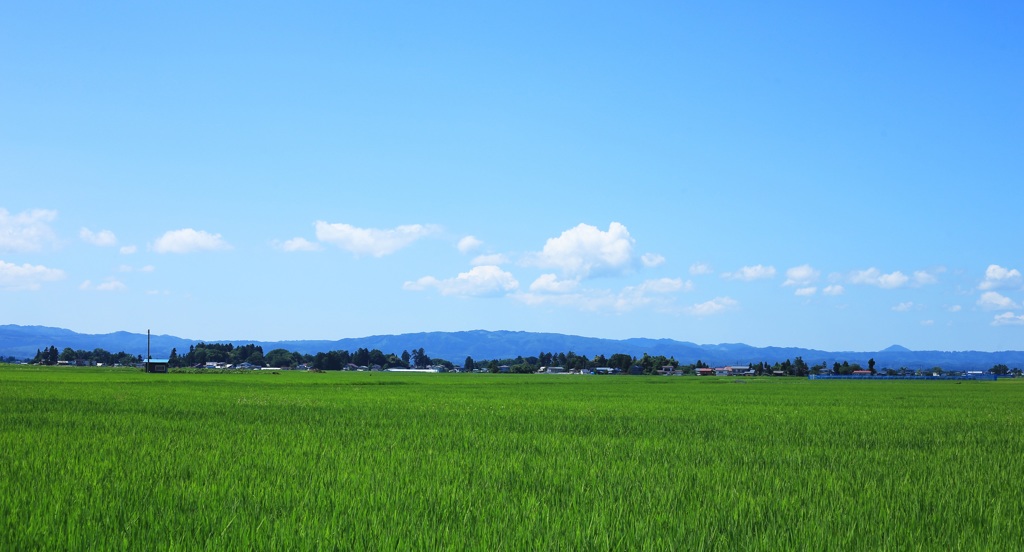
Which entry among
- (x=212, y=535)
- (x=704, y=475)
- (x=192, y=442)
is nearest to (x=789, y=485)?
(x=704, y=475)

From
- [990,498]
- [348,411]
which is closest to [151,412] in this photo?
[348,411]

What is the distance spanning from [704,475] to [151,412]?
16.9m

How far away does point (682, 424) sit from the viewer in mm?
18062

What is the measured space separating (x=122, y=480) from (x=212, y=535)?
122 inches

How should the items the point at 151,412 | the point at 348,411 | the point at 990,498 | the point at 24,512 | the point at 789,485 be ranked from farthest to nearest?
1. the point at 348,411
2. the point at 151,412
3. the point at 789,485
4. the point at 990,498
5. the point at 24,512

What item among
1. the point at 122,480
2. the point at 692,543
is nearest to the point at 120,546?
the point at 122,480

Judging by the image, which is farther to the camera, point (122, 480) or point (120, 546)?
point (122, 480)

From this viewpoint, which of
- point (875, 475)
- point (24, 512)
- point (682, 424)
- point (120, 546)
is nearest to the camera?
point (120, 546)

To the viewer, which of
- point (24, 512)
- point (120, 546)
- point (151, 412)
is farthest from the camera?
point (151, 412)

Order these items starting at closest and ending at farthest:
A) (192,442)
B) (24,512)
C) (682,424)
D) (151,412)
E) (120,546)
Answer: (120,546) → (24,512) → (192,442) → (682,424) → (151,412)

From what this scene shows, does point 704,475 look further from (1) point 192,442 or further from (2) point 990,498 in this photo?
(1) point 192,442

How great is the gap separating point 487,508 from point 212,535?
8.06 ft

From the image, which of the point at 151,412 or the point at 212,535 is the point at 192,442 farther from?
the point at 151,412

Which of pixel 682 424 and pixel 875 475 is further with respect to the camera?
pixel 682 424
